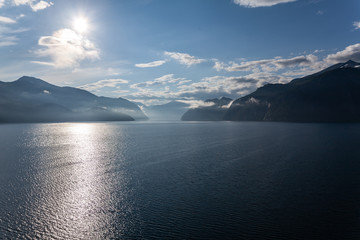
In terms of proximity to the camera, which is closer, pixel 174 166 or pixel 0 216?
pixel 0 216

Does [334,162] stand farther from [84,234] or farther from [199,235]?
[84,234]

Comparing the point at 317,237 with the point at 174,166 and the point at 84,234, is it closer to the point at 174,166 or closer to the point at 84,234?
the point at 84,234

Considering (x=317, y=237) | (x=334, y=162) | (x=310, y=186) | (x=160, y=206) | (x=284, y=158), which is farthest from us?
(x=284, y=158)

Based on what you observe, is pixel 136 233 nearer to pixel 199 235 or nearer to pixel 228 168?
pixel 199 235

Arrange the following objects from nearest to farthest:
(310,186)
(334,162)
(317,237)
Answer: (317,237) → (310,186) → (334,162)

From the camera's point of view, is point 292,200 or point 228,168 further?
point 228,168

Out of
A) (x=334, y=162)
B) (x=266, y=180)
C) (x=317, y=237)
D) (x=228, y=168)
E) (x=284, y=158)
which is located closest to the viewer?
(x=317, y=237)

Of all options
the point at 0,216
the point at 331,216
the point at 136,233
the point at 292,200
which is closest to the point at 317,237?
the point at 331,216

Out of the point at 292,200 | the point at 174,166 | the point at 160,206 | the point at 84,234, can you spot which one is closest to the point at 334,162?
the point at 292,200

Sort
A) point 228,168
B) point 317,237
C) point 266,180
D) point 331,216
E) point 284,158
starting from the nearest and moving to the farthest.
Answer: point 317,237 < point 331,216 < point 266,180 < point 228,168 < point 284,158
